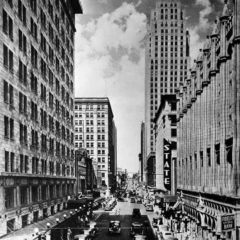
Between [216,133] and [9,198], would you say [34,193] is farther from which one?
[216,133]

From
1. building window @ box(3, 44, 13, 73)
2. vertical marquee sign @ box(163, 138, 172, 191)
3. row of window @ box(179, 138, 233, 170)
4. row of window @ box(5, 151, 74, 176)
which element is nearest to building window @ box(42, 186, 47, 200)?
row of window @ box(5, 151, 74, 176)

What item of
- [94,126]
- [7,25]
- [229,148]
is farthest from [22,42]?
[94,126]

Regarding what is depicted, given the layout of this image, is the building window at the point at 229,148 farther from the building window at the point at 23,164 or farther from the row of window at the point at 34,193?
the building window at the point at 23,164

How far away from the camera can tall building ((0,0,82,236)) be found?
43.5 m

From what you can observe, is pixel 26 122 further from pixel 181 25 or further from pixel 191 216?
pixel 181 25

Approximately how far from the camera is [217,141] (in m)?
48.8

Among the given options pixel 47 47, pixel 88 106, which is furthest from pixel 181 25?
pixel 88 106

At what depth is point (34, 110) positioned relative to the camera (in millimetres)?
56312

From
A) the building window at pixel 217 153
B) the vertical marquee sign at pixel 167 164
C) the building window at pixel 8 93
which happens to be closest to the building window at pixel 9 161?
the building window at pixel 8 93

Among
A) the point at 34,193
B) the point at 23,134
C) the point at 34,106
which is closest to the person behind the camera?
the point at 23,134

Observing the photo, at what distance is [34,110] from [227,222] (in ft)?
95.9

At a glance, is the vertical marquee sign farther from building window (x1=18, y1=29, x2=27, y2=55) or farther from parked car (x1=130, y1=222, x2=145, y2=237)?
building window (x1=18, y1=29, x2=27, y2=55)

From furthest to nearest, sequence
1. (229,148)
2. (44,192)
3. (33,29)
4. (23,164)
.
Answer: (44,192) → (33,29) → (23,164) → (229,148)

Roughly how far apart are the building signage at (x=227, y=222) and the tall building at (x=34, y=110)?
19849 mm
